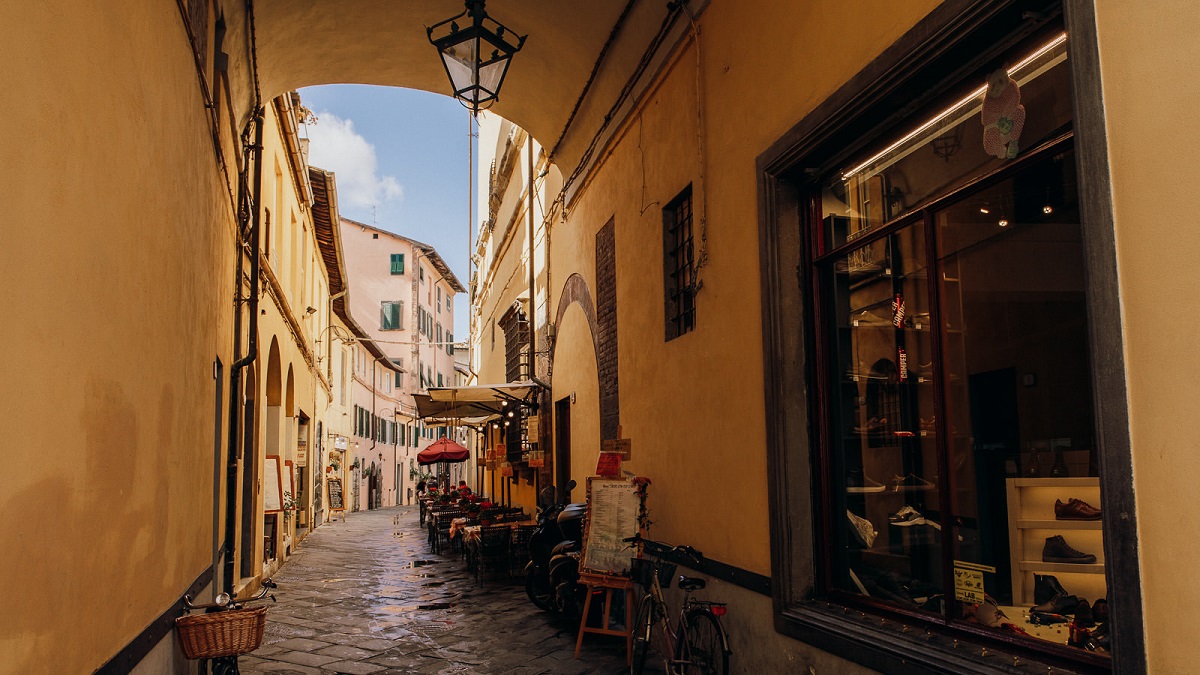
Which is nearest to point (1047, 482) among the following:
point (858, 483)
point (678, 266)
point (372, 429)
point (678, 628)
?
point (858, 483)

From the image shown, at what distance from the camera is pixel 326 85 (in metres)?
10.3

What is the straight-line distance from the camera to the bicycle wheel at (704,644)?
5520mm

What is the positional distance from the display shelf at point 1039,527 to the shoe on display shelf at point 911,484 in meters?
0.38

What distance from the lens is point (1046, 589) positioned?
13.0 feet

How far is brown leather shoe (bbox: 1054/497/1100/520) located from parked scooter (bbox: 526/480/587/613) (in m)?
5.13

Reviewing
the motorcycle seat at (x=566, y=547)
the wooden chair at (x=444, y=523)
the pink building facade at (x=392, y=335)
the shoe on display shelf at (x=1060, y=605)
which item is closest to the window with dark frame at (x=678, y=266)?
the motorcycle seat at (x=566, y=547)

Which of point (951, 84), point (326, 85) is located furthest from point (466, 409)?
point (951, 84)

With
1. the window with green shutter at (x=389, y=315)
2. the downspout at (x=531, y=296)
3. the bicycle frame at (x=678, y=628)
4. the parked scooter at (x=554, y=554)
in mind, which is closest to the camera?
the bicycle frame at (x=678, y=628)

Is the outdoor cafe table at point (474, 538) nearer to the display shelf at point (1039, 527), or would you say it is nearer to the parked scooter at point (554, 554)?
the parked scooter at point (554, 554)

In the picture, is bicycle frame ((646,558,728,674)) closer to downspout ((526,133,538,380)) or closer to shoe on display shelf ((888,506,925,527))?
shoe on display shelf ((888,506,925,527))

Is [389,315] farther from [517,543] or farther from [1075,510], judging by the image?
[1075,510]

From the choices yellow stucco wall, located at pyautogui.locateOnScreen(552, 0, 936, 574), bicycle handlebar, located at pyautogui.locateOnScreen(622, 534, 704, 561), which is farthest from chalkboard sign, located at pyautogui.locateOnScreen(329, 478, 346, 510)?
bicycle handlebar, located at pyautogui.locateOnScreen(622, 534, 704, 561)

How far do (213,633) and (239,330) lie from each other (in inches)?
180

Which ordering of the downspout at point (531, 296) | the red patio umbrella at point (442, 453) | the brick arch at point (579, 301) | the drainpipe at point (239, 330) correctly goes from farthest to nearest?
the red patio umbrella at point (442, 453) < the downspout at point (531, 296) < the brick arch at point (579, 301) < the drainpipe at point (239, 330)
